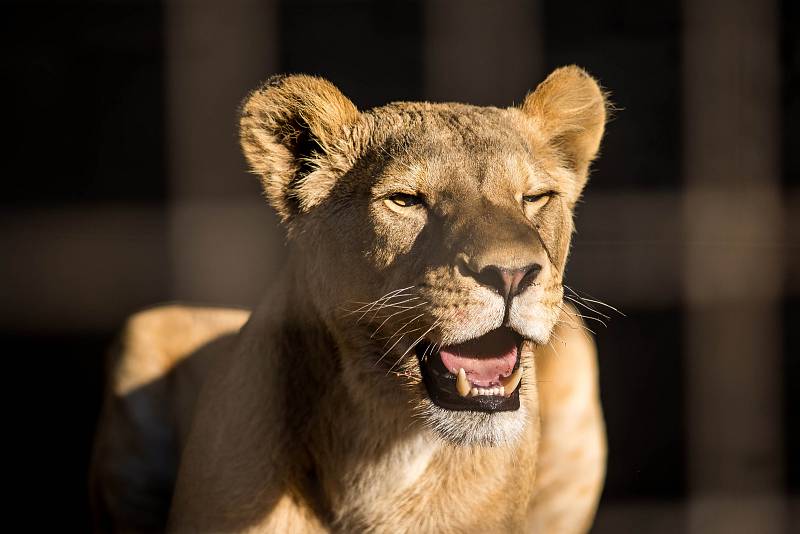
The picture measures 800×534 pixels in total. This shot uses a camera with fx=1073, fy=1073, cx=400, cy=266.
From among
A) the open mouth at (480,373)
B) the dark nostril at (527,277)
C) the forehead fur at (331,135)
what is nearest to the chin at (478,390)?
the open mouth at (480,373)

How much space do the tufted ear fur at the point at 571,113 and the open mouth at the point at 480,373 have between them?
60 centimetres

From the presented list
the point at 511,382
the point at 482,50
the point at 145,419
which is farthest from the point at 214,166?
the point at 511,382

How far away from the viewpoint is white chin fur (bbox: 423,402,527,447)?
1805mm

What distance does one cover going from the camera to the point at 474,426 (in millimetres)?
1808

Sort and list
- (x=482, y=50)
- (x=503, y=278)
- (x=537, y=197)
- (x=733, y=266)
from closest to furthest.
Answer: (x=503, y=278) < (x=537, y=197) < (x=733, y=266) < (x=482, y=50)

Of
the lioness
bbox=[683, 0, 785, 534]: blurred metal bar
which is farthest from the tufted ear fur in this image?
bbox=[683, 0, 785, 534]: blurred metal bar

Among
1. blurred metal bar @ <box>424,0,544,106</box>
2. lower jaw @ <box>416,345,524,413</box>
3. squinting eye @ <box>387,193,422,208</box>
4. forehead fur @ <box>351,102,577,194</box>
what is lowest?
lower jaw @ <box>416,345,524,413</box>

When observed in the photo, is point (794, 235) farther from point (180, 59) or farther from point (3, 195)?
point (3, 195)

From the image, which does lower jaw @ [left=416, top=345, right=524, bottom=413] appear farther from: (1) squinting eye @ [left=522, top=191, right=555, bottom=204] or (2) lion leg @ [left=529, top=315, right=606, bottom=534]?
(2) lion leg @ [left=529, top=315, right=606, bottom=534]

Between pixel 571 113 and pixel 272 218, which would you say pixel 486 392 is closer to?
pixel 571 113

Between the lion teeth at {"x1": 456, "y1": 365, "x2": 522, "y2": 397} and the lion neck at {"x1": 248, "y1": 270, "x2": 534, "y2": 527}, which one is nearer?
the lion teeth at {"x1": 456, "y1": 365, "x2": 522, "y2": 397}

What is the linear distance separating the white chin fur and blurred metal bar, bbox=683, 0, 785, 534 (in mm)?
1637

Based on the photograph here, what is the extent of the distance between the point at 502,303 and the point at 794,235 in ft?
7.79

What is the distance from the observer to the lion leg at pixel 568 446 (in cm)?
276
